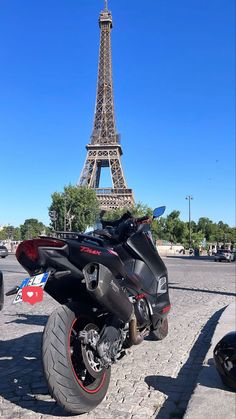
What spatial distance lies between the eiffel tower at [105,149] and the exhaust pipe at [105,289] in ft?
223

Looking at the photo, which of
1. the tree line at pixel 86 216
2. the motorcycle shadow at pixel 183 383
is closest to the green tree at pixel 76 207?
the tree line at pixel 86 216

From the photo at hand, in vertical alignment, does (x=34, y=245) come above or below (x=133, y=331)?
above

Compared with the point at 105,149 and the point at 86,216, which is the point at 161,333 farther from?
the point at 105,149

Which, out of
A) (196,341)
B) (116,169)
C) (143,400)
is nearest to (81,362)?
(143,400)

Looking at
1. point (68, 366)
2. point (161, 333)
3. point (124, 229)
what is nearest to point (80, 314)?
point (68, 366)

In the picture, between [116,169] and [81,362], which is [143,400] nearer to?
[81,362]

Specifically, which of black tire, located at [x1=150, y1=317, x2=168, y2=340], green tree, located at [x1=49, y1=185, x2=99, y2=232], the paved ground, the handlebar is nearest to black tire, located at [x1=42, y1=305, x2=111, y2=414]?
the paved ground

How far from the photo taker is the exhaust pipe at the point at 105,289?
299 centimetres

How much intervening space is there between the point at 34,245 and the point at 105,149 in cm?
7008

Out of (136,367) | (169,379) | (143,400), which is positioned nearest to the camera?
(143,400)

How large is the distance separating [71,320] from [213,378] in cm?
139

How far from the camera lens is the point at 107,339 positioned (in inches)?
123

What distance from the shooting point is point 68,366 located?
2838 millimetres

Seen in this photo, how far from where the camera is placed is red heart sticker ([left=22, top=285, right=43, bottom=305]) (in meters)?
2.87
